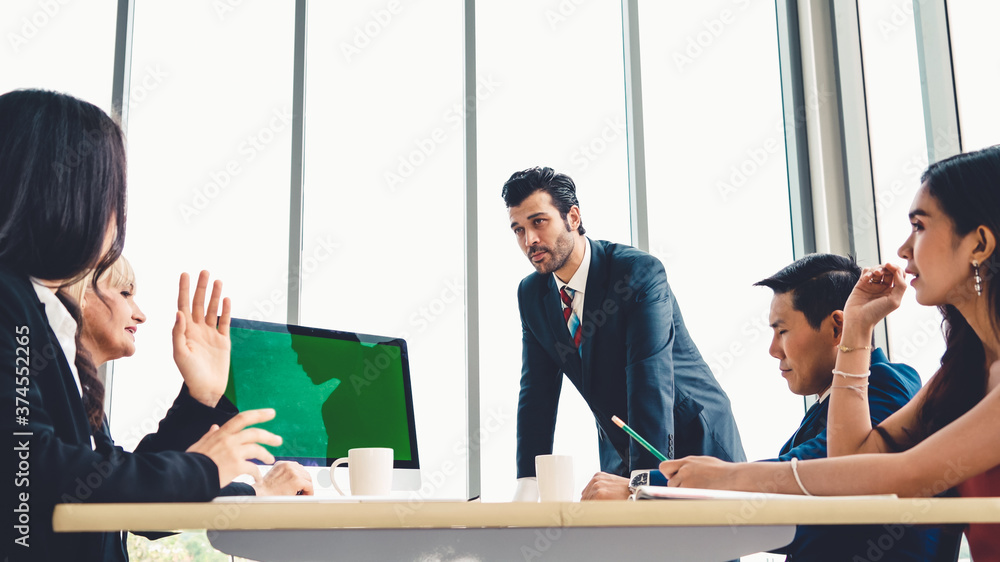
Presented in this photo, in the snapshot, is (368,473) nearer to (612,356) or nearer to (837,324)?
(837,324)

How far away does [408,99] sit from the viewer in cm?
350

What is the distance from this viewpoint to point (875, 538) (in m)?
1.27

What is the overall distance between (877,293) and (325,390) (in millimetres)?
1097

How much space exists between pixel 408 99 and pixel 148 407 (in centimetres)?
165

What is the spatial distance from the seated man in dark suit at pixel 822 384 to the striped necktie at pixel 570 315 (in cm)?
72

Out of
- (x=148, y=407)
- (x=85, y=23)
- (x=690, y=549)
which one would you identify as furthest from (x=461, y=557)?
(x=85, y=23)

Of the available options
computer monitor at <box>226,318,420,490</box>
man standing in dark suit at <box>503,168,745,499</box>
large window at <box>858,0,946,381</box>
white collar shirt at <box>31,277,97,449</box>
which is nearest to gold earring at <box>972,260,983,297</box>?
man standing in dark suit at <box>503,168,745,499</box>

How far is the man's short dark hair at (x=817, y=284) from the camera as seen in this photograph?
170 cm

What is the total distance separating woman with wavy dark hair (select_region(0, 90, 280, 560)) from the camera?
34.5 inches

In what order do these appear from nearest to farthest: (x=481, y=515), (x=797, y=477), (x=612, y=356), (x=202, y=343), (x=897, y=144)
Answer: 1. (x=481, y=515)
2. (x=797, y=477)
3. (x=202, y=343)
4. (x=612, y=356)
5. (x=897, y=144)

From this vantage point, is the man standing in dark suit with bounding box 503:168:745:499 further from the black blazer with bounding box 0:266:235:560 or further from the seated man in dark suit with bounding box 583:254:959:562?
the black blazer with bounding box 0:266:235:560

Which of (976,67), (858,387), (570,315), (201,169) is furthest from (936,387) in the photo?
(201,169)

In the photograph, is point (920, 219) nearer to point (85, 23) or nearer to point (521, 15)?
point (521, 15)

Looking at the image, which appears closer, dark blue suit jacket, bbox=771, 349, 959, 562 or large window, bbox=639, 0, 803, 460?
dark blue suit jacket, bbox=771, 349, 959, 562
